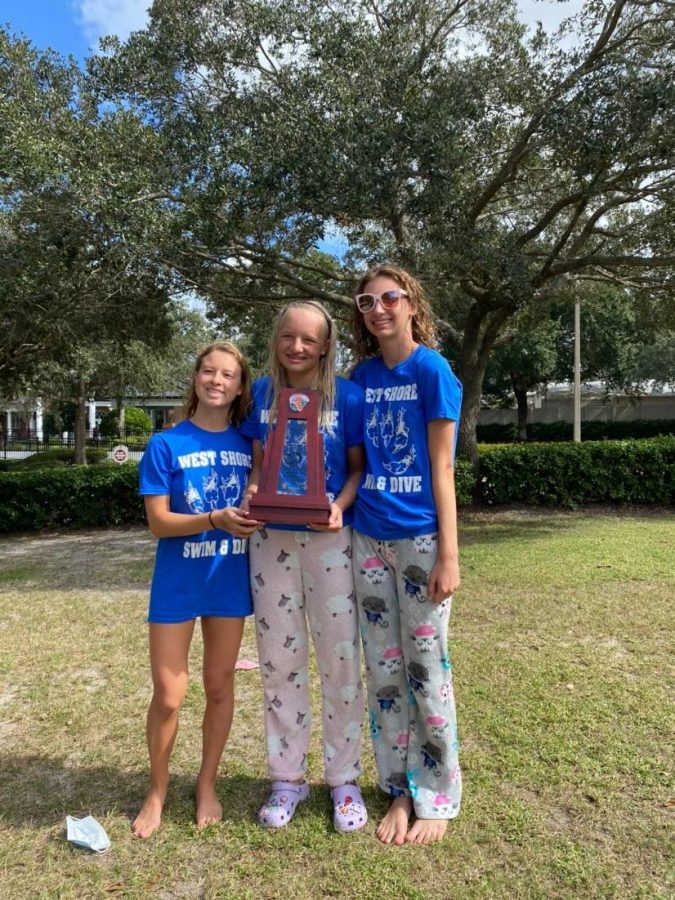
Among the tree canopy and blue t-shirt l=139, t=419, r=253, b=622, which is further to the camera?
→ the tree canopy

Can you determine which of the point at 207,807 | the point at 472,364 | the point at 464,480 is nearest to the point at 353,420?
the point at 207,807

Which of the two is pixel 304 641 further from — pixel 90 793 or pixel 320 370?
pixel 90 793

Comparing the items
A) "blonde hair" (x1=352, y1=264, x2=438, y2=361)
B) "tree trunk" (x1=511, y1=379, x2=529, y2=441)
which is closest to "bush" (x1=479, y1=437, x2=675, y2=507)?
"blonde hair" (x1=352, y1=264, x2=438, y2=361)

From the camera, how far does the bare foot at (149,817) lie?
7.67ft

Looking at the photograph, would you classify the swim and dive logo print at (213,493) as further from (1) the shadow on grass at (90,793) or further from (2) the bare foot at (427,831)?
(2) the bare foot at (427,831)

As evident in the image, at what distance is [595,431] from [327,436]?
2892 cm

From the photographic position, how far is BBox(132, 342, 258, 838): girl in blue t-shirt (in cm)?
222

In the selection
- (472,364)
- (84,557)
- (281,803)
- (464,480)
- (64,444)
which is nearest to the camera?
(281,803)

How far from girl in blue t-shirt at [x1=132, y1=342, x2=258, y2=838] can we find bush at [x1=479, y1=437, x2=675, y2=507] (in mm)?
7863

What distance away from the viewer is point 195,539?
225cm

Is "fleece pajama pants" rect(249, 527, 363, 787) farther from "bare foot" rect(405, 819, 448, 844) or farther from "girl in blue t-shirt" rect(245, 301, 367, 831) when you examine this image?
"bare foot" rect(405, 819, 448, 844)

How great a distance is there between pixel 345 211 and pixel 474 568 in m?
3.64

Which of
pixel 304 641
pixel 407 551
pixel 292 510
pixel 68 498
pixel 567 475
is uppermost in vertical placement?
pixel 292 510

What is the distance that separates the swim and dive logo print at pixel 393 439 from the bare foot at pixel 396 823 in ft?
4.05
